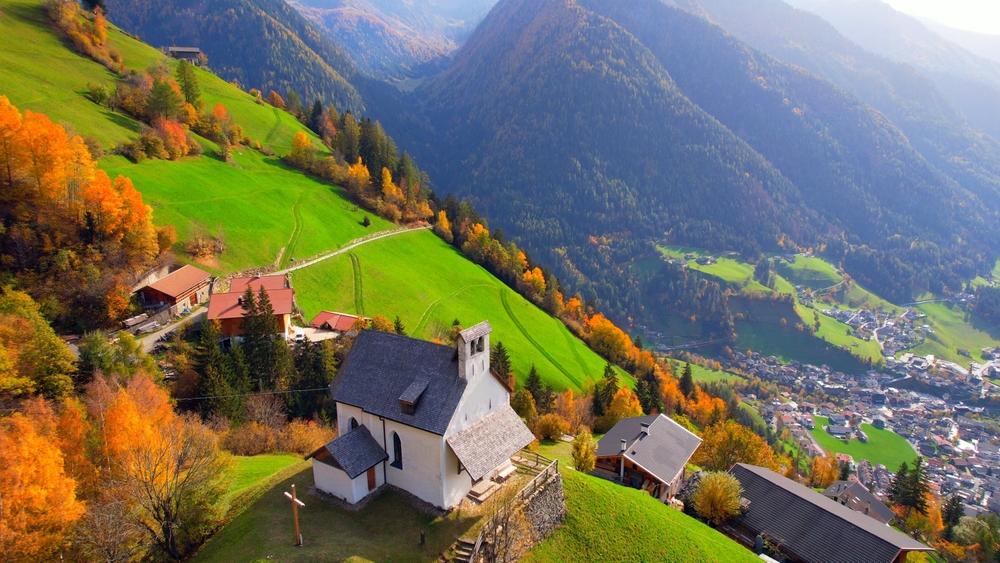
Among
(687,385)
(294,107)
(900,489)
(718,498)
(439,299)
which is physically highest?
(718,498)

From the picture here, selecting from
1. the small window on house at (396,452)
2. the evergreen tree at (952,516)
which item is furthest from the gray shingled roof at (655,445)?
the evergreen tree at (952,516)

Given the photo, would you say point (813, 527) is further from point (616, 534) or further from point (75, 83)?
point (75, 83)

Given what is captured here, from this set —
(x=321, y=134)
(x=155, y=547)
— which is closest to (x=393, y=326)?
(x=155, y=547)

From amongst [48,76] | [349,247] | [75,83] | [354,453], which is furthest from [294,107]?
[354,453]

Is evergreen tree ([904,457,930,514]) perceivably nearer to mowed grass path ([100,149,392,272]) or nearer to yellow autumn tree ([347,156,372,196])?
mowed grass path ([100,149,392,272])

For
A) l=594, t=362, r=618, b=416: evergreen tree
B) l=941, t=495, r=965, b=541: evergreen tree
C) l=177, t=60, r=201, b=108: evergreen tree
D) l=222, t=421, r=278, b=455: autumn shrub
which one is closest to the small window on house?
l=222, t=421, r=278, b=455: autumn shrub

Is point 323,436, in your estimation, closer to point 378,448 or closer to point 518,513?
point 378,448
